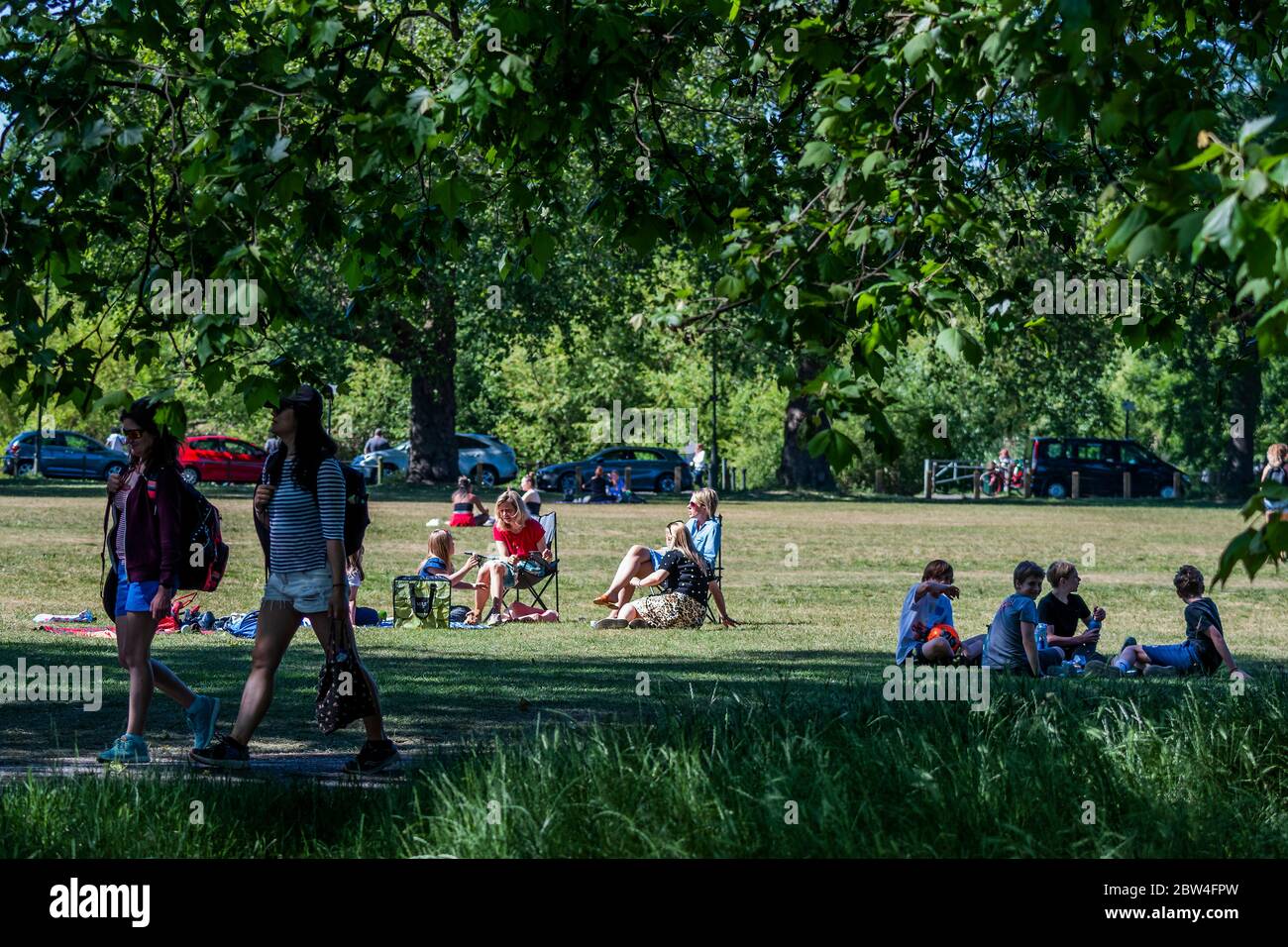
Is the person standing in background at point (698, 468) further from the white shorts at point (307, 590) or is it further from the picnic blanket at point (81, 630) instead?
the white shorts at point (307, 590)

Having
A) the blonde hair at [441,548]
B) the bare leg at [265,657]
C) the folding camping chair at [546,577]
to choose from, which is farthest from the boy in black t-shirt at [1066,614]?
the bare leg at [265,657]

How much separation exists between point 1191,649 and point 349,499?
7.60 meters

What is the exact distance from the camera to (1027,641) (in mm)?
13359

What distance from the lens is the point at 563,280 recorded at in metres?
45.4

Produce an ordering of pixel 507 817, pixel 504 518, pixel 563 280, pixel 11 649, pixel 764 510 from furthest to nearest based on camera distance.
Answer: pixel 563 280 < pixel 764 510 < pixel 504 518 < pixel 11 649 < pixel 507 817

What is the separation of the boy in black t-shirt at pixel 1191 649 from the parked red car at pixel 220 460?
4007cm

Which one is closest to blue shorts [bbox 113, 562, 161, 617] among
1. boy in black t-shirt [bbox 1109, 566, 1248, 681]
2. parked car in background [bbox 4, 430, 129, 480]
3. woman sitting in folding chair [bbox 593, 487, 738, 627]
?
boy in black t-shirt [bbox 1109, 566, 1248, 681]

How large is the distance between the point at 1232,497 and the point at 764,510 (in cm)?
2175

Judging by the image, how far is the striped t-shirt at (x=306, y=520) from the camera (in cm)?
877

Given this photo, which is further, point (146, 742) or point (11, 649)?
point (11, 649)

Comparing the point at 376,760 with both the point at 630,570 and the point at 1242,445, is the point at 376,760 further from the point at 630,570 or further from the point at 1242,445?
the point at 1242,445

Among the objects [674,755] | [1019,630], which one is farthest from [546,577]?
[674,755]
